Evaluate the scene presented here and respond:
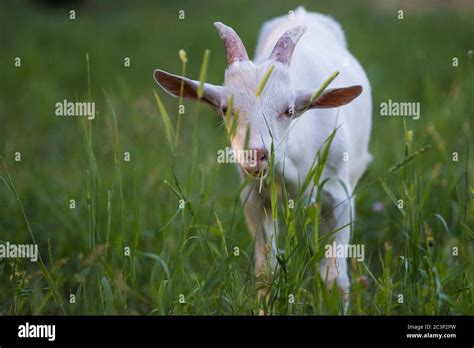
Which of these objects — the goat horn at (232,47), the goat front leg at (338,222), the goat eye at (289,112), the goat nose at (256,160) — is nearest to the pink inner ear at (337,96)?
the goat eye at (289,112)

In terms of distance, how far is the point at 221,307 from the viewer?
10.2ft

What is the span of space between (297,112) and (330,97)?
0.16m

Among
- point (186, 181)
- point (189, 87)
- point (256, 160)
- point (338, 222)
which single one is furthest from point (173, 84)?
point (338, 222)

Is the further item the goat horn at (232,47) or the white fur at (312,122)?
the goat horn at (232,47)

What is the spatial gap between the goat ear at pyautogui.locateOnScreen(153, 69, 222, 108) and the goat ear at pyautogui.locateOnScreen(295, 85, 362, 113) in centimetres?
34

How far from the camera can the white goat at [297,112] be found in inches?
126

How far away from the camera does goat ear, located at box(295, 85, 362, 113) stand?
332cm

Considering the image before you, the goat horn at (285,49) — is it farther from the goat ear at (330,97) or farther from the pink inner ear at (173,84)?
the pink inner ear at (173,84)

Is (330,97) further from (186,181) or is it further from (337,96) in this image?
(186,181)

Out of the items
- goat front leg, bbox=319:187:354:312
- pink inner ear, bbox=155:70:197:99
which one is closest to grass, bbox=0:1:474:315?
goat front leg, bbox=319:187:354:312

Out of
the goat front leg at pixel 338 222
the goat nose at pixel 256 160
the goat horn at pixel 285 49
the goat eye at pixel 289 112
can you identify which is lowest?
the goat front leg at pixel 338 222

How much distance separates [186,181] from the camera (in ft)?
10.7
